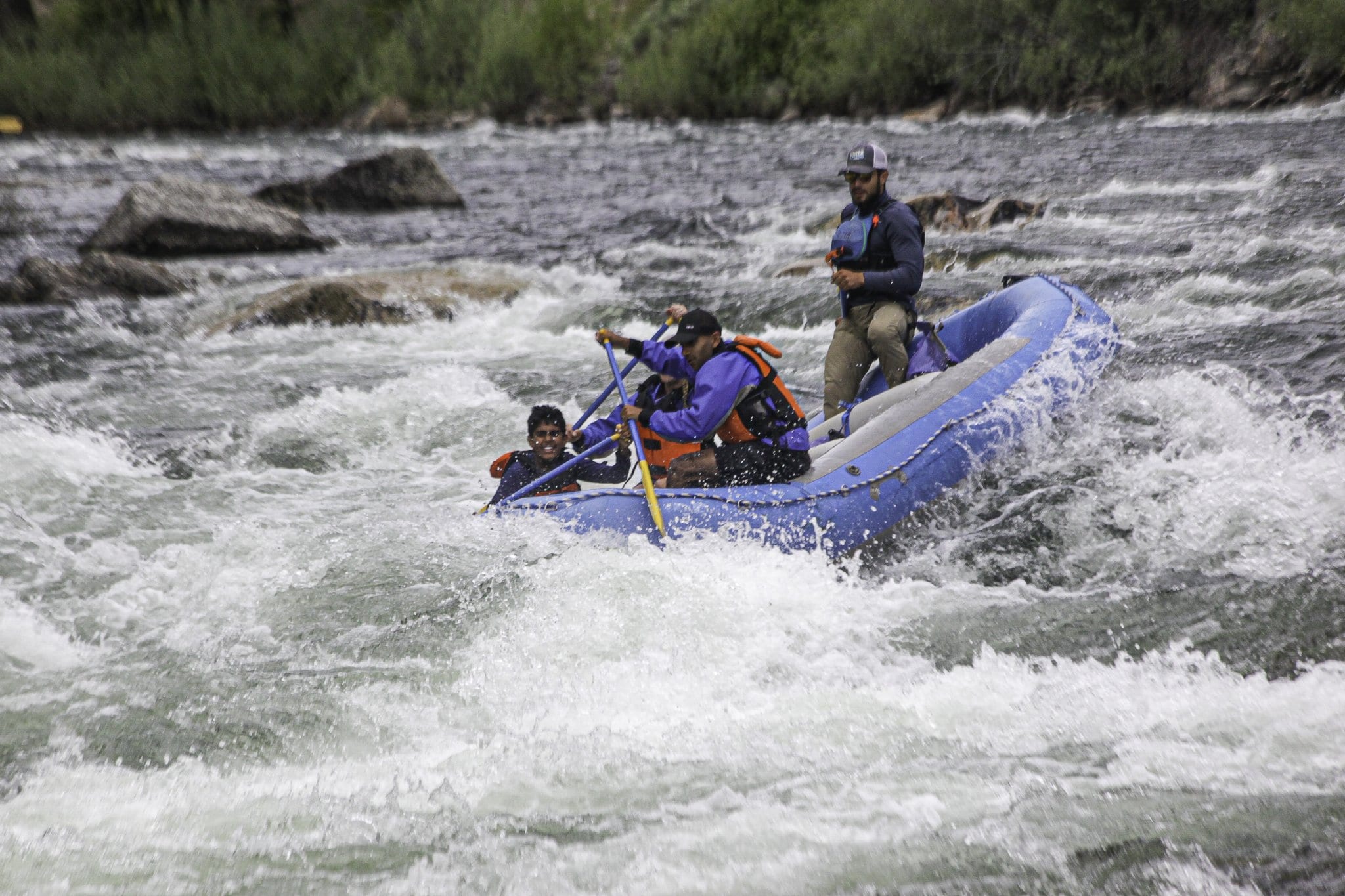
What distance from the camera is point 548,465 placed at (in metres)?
5.66

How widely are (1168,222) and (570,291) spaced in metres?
6.08

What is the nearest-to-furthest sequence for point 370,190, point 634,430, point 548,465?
1. point 634,430
2. point 548,465
3. point 370,190

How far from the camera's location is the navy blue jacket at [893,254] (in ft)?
20.4

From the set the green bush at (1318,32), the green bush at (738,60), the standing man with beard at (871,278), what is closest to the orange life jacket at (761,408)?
the standing man with beard at (871,278)

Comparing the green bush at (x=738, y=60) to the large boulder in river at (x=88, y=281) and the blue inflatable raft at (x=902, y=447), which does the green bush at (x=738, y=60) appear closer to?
the large boulder in river at (x=88, y=281)

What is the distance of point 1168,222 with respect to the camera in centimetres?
1170

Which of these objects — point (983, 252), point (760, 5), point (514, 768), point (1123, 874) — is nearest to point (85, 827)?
point (514, 768)

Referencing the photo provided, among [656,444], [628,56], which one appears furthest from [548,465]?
[628,56]

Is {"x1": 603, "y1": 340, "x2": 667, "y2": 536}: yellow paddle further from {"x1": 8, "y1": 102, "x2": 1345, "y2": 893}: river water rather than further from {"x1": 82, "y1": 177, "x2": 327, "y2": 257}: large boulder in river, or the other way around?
{"x1": 82, "y1": 177, "x2": 327, "y2": 257}: large boulder in river

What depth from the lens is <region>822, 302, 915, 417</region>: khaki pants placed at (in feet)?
20.7

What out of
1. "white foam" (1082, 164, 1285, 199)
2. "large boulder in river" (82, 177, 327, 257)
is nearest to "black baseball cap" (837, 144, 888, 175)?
"white foam" (1082, 164, 1285, 199)

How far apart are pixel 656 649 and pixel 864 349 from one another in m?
2.65

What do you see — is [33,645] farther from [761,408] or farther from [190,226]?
[190,226]

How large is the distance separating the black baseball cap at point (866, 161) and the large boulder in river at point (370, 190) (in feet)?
43.0
